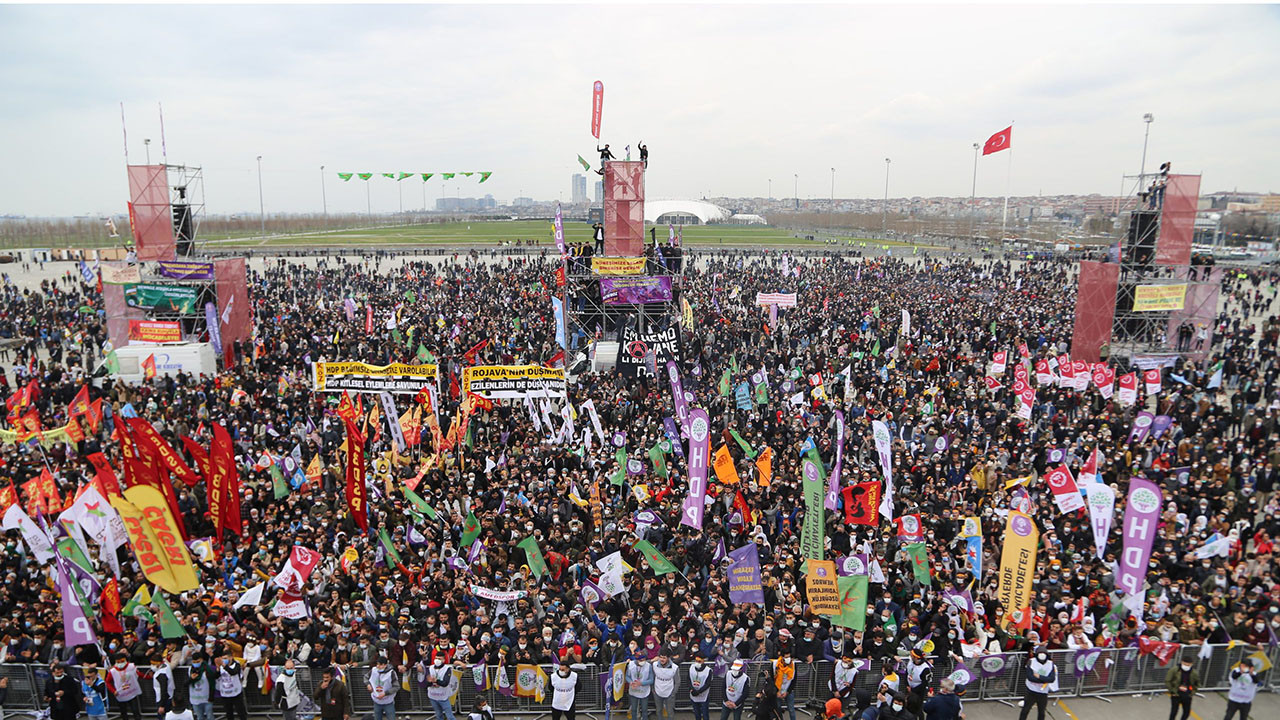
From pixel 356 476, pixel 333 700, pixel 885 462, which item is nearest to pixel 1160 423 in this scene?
pixel 885 462

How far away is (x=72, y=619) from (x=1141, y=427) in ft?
63.9

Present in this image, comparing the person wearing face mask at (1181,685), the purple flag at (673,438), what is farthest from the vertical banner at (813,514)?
the purple flag at (673,438)

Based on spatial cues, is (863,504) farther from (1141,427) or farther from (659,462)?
(1141,427)

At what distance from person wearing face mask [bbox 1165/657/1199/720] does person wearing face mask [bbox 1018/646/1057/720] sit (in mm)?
1332

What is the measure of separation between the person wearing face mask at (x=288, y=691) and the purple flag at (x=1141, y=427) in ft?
55.8

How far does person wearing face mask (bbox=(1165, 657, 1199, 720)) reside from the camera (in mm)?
8484

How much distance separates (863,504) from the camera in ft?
39.9

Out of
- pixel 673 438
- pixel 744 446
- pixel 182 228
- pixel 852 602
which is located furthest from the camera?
pixel 182 228

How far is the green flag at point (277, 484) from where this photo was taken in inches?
542

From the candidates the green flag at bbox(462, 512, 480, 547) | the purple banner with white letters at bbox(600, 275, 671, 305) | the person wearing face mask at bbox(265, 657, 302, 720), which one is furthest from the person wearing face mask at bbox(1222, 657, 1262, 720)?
the purple banner with white letters at bbox(600, 275, 671, 305)

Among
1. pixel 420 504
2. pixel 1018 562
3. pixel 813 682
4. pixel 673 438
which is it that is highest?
pixel 673 438

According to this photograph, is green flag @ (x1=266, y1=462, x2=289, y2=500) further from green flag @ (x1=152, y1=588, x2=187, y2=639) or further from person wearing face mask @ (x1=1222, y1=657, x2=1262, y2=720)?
person wearing face mask @ (x1=1222, y1=657, x2=1262, y2=720)

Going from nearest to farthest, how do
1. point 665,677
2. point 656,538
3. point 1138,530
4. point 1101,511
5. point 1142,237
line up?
point 665,677 → point 1138,530 → point 1101,511 → point 656,538 → point 1142,237

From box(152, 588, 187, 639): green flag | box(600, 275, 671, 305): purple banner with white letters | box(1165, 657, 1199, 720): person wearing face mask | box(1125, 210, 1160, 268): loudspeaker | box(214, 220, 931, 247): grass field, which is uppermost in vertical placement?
box(214, 220, 931, 247): grass field
